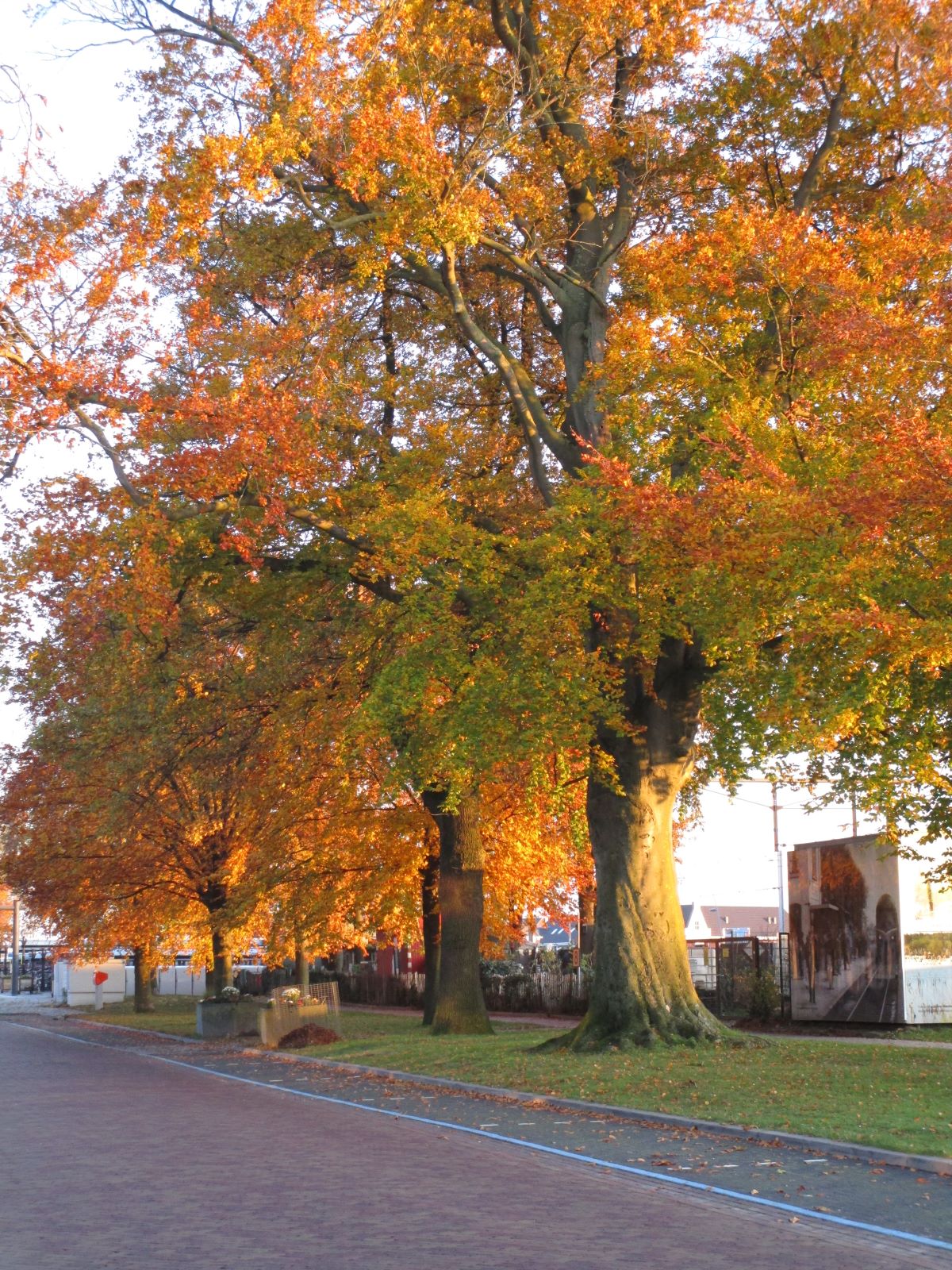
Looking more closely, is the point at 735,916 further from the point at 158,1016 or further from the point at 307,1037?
the point at 307,1037

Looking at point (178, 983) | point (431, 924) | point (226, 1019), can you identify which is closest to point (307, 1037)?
point (226, 1019)

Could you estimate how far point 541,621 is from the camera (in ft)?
62.9

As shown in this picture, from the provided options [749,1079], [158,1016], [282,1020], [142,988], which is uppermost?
[749,1079]

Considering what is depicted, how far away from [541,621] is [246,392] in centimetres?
537

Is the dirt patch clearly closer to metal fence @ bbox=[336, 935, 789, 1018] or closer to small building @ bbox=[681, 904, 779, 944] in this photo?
metal fence @ bbox=[336, 935, 789, 1018]

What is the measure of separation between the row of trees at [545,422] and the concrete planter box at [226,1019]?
9.76 m

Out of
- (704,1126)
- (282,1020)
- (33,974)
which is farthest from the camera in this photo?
(33,974)

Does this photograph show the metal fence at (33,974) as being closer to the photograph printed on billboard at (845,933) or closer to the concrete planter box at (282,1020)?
the concrete planter box at (282,1020)

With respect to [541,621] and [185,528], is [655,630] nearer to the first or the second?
[541,621]

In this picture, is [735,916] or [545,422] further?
[735,916]

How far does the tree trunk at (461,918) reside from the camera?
28672 millimetres

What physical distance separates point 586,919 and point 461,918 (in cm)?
1617

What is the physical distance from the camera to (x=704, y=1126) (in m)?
13.7

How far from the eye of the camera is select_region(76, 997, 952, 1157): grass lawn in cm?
1322
